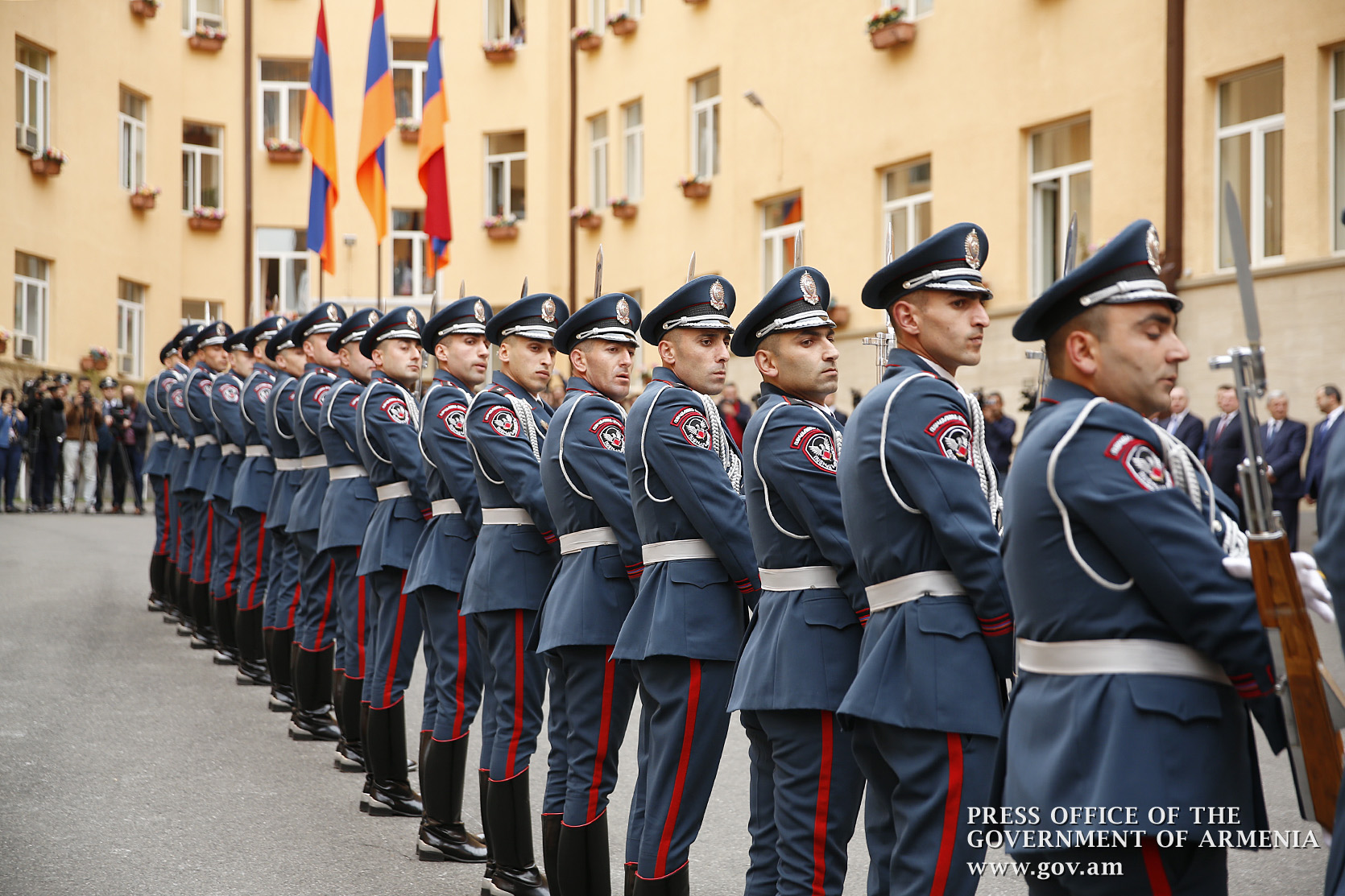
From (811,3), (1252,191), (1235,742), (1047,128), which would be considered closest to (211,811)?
(1235,742)

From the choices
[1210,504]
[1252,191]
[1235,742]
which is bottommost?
[1235,742]

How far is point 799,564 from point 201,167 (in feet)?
88.7

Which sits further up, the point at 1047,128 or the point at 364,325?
the point at 1047,128

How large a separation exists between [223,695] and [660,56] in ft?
54.4

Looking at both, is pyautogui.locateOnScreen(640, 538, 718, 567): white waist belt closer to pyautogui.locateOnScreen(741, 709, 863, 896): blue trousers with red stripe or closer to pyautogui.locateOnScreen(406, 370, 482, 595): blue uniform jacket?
pyautogui.locateOnScreen(741, 709, 863, 896): blue trousers with red stripe

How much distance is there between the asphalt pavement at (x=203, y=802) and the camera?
528 cm

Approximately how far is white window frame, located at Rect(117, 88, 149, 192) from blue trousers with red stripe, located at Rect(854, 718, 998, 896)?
84.1 ft

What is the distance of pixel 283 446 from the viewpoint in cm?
841

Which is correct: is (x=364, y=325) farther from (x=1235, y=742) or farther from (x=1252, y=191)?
(x=1252, y=191)

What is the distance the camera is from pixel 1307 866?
5.27m

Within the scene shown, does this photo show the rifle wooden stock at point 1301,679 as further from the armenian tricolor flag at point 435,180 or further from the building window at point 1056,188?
the building window at point 1056,188

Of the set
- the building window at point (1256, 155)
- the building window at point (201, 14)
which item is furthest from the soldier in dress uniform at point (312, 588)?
the building window at point (201, 14)

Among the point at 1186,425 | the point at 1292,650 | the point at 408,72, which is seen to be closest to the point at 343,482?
the point at 1292,650

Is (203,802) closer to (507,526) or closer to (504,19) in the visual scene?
(507,526)
